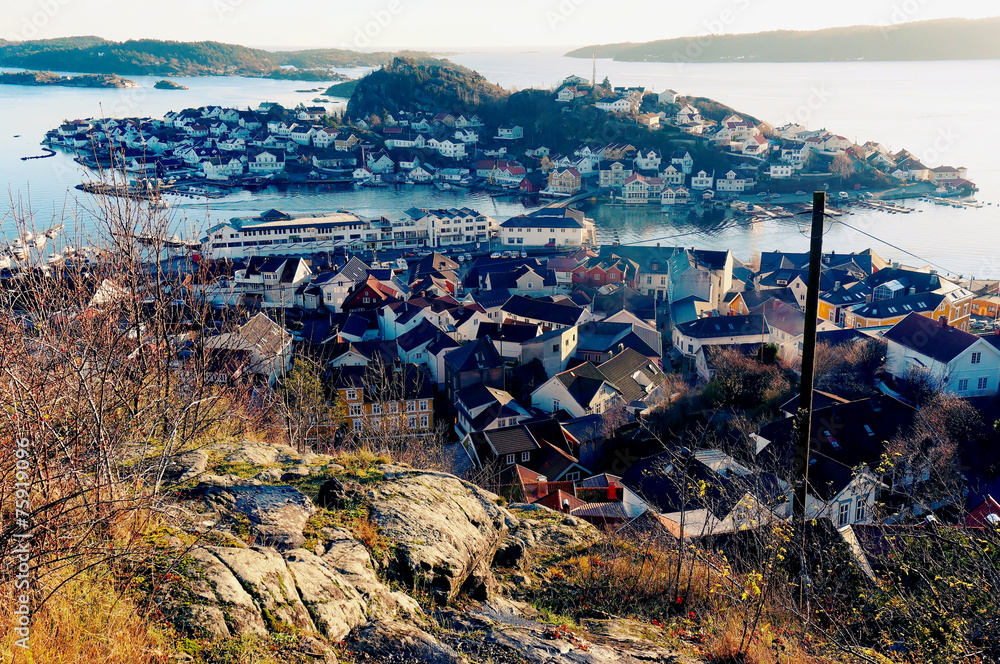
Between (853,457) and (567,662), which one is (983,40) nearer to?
(853,457)

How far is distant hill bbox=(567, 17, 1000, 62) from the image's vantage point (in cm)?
5156


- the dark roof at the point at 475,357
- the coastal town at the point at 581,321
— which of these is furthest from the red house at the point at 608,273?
the dark roof at the point at 475,357

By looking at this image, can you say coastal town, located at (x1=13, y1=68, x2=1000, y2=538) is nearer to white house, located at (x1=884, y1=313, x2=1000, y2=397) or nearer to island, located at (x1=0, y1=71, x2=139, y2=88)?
white house, located at (x1=884, y1=313, x2=1000, y2=397)

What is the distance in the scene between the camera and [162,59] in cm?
6625

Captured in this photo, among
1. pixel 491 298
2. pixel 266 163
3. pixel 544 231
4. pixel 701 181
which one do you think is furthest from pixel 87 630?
pixel 266 163

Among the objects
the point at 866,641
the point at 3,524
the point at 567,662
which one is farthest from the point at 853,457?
the point at 3,524

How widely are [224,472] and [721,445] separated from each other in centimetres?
510

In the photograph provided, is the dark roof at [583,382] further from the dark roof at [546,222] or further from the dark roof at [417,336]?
the dark roof at [546,222]

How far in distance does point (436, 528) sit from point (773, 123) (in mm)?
42512

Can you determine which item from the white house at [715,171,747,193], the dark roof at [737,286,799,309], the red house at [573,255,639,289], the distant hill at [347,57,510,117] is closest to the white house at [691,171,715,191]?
the white house at [715,171,747,193]

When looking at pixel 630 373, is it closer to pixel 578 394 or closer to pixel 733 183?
pixel 578 394

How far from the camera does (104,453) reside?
5.84 ft

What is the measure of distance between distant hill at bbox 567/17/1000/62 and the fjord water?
2.54 metres

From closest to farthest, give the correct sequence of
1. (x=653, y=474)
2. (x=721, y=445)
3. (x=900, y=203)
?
(x=653, y=474), (x=721, y=445), (x=900, y=203)
